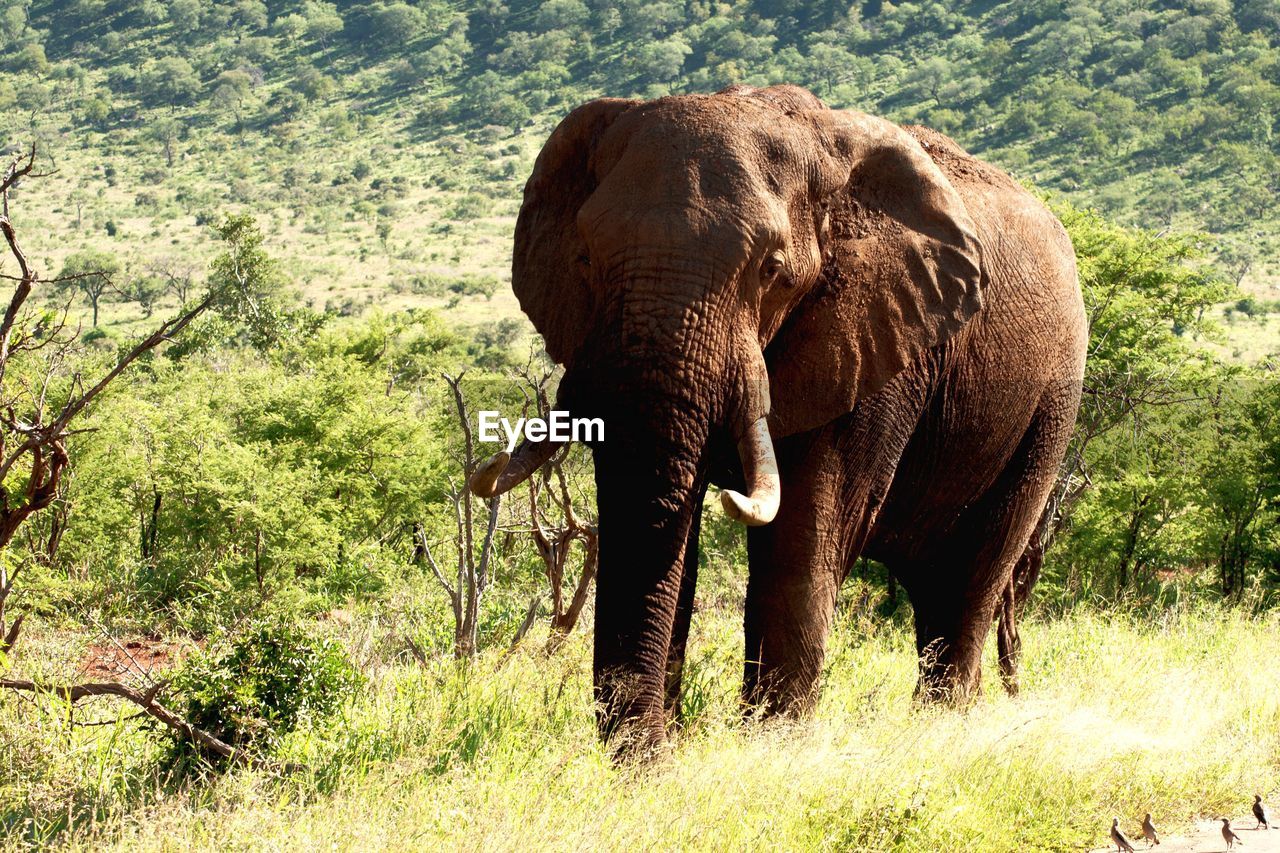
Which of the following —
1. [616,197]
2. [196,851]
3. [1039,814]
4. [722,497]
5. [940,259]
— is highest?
[616,197]

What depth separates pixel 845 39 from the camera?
11662 centimetres

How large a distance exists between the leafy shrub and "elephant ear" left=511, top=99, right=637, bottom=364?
170 centimetres

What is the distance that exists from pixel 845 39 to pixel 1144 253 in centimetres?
10079

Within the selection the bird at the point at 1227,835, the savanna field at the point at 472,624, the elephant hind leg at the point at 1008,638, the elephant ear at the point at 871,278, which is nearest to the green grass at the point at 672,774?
the savanna field at the point at 472,624

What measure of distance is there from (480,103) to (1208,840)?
114993mm

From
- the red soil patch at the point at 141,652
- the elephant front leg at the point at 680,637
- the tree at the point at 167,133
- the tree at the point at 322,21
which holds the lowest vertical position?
the red soil patch at the point at 141,652

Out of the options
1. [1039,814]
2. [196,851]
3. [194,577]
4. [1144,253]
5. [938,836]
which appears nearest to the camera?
[196,851]

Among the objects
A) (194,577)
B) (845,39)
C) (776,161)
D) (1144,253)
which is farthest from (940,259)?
(845,39)

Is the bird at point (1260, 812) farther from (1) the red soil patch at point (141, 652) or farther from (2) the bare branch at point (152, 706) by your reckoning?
(1) the red soil patch at point (141, 652)

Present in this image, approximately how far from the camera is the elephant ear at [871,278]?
6000 millimetres

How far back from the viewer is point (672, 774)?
5.66 meters

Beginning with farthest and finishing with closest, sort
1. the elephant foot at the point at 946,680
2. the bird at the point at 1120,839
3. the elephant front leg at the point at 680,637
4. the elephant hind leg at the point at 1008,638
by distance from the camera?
the elephant hind leg at the point at 1008,638
the elephant foot at the point at 946,680
the elephant front leg at the point at 680,637
the bird at the point at 1120,839

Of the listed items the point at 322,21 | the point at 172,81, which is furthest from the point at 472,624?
the point at 322,21

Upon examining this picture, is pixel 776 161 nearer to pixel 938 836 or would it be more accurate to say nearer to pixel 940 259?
pixel 940 259
